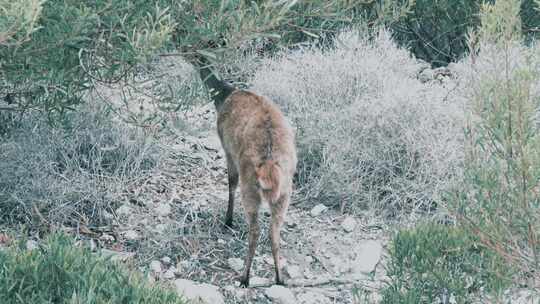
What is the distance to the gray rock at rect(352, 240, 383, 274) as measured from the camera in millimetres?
5297

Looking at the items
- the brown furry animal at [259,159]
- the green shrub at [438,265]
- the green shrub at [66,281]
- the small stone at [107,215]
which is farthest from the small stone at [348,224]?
the green shrub at [66,281]

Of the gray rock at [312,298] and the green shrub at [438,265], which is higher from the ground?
the green shrub at [438,265]

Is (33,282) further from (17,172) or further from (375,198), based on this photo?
(375,198)

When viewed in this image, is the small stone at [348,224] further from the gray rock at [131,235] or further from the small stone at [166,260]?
the gray rock at [131,235]

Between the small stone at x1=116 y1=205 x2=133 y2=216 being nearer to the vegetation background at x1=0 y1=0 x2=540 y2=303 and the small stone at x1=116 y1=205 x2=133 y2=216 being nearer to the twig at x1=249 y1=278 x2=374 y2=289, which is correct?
the vegetation background at x1=0 y1=0 x2=540 y2=303

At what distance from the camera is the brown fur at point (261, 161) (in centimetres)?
469

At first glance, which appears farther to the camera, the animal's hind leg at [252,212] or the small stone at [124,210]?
the small stone at [124,210]

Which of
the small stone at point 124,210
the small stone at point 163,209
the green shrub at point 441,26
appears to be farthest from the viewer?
the green shrub at point 441,26

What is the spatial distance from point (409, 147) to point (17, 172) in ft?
9.68

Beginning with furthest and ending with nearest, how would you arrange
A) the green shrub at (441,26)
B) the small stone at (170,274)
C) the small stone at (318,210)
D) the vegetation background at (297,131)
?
1. the green shrub at (441,26)
2. the small stone at (318,210)
3. the small stone at (170,274)
4. the vegetation background at (297,131)

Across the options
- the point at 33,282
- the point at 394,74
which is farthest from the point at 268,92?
the point at 33,282

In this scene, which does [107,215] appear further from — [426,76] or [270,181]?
[426,76]

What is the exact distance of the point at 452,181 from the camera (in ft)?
18.4

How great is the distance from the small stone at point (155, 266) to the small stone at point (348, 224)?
147cm
